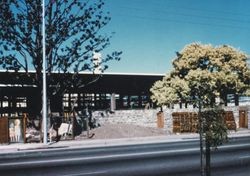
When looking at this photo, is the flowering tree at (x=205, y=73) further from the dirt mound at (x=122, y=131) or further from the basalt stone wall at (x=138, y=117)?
the dirt mound at (x=122, y=131)

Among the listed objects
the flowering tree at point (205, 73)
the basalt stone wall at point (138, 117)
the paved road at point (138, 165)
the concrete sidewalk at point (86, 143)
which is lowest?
the concrete sidewalk at point (86, 143)

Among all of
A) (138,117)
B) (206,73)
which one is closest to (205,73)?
(206,73)

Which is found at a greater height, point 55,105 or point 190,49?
point 190,49

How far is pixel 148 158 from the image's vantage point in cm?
1680

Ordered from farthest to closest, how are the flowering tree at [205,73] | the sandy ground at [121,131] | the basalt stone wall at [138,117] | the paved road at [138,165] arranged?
the flowering tree at [205,73]
the basalt stone wall at [138,117]
the sandy ground at [121,131]
the paved road at [138,165]

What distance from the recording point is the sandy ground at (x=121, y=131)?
97.9 ft

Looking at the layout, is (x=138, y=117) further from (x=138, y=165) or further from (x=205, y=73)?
(x=138, y=165)

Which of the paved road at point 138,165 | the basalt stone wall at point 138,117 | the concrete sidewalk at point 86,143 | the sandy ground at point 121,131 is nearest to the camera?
the paved road at point 138,165

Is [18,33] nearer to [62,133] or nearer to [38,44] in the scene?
[38,44]

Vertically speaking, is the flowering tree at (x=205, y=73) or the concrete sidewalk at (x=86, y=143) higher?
the flowering tree at (x=205, y=73)

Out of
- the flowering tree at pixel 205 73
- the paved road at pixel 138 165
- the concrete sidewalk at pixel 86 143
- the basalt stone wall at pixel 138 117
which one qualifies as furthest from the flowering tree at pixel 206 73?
the paved road at pixel 138 165

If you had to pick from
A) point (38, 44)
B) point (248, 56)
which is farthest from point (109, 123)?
point (248, 56)

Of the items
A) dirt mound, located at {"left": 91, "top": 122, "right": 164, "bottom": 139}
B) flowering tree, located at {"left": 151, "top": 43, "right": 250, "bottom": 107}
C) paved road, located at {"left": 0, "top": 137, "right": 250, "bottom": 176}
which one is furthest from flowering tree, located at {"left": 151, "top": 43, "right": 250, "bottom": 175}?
paved road, located at {"left": 0, "top": 137, "right": 250, "bottom": 176}

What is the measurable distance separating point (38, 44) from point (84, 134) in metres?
7.46
